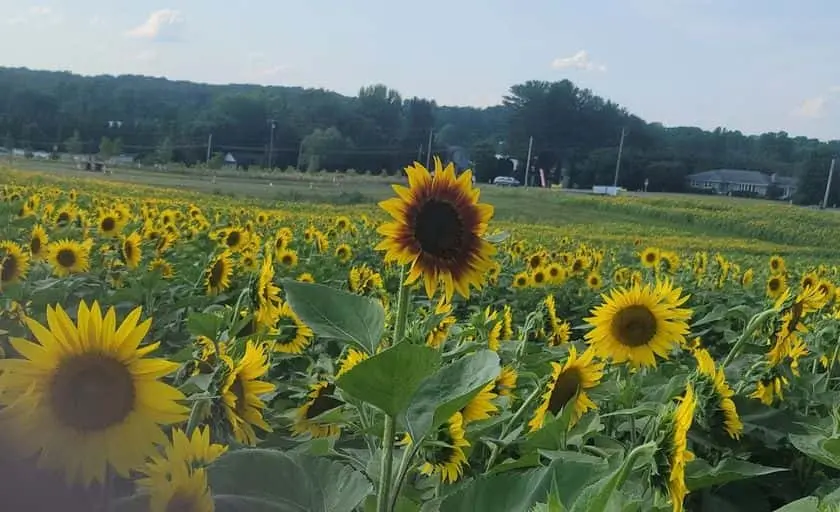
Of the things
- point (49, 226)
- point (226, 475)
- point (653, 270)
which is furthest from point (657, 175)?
point (226, 475)

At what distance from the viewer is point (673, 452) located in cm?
108

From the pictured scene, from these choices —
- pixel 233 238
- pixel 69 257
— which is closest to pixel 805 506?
pixel 69 257

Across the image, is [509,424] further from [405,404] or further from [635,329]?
[635,329]

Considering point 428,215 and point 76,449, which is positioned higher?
point 428,215

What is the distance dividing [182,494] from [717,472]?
0.83 m

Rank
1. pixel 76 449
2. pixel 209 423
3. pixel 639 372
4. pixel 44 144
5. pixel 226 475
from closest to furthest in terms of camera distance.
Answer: pixel 76 449 < pixel 226 475 < pixel 209 423 < pixel 639 372 < pixel 44 144

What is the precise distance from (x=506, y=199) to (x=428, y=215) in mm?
29950

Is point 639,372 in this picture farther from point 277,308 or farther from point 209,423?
point 209,423

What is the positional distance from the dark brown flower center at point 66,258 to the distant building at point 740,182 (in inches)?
2102

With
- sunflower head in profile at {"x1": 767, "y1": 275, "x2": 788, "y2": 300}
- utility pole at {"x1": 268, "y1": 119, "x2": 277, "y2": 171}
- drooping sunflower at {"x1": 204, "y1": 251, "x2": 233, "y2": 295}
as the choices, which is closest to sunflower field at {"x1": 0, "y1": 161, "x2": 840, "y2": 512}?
drooping sunflower at {"x1": 204, "y1": 251, "x2": 233, "y2": 295}

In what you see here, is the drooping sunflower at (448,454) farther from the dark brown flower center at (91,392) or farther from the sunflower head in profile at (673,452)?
the dark brown flower center at (91,392)

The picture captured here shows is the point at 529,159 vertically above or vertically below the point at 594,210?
above

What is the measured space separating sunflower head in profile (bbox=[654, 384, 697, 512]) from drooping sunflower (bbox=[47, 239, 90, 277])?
268 centimetres

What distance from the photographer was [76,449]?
801 millimetres
